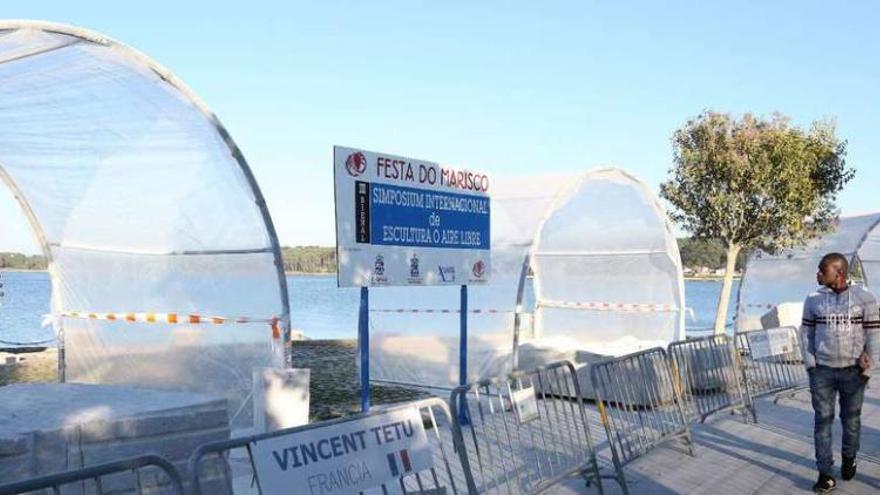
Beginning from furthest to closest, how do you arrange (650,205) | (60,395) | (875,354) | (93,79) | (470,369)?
(650,205)
(470,369)
(93,79)
(875,354)
(60,395)

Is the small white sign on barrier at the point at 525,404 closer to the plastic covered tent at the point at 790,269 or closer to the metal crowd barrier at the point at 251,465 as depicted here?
the metal crowd barrier at the point at 251,465

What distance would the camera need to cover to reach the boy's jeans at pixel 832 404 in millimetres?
7551

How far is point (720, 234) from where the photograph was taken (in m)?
21.2

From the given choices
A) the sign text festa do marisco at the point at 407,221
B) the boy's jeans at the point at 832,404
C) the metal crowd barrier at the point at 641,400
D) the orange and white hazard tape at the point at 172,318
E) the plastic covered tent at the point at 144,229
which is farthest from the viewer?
the orange and white hazard tape at the point at 172,318

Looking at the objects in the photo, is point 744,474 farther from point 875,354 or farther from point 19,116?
point 19,116

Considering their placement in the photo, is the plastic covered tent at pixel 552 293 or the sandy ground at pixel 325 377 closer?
the sandy ground at pixel 325 377

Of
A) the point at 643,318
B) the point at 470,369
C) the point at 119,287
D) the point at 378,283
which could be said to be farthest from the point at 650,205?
the point at 119,287

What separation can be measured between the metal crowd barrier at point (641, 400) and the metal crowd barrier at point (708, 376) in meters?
0.23

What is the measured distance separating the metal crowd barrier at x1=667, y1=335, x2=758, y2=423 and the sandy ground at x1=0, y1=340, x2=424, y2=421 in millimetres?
4566

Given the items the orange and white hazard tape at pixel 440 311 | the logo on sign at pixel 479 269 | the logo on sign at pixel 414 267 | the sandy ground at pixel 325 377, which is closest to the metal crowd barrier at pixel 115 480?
the logo on sign at pixel 414 267

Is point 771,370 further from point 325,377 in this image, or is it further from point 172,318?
point 172,318

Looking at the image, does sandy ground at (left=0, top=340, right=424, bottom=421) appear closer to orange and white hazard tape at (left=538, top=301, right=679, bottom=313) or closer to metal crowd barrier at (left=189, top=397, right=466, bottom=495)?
metal crowd barrier at (left=189, top=397, right=466, bottom=495)

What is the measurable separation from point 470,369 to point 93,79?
A: 723 centimetres

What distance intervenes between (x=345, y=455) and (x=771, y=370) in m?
9.88
